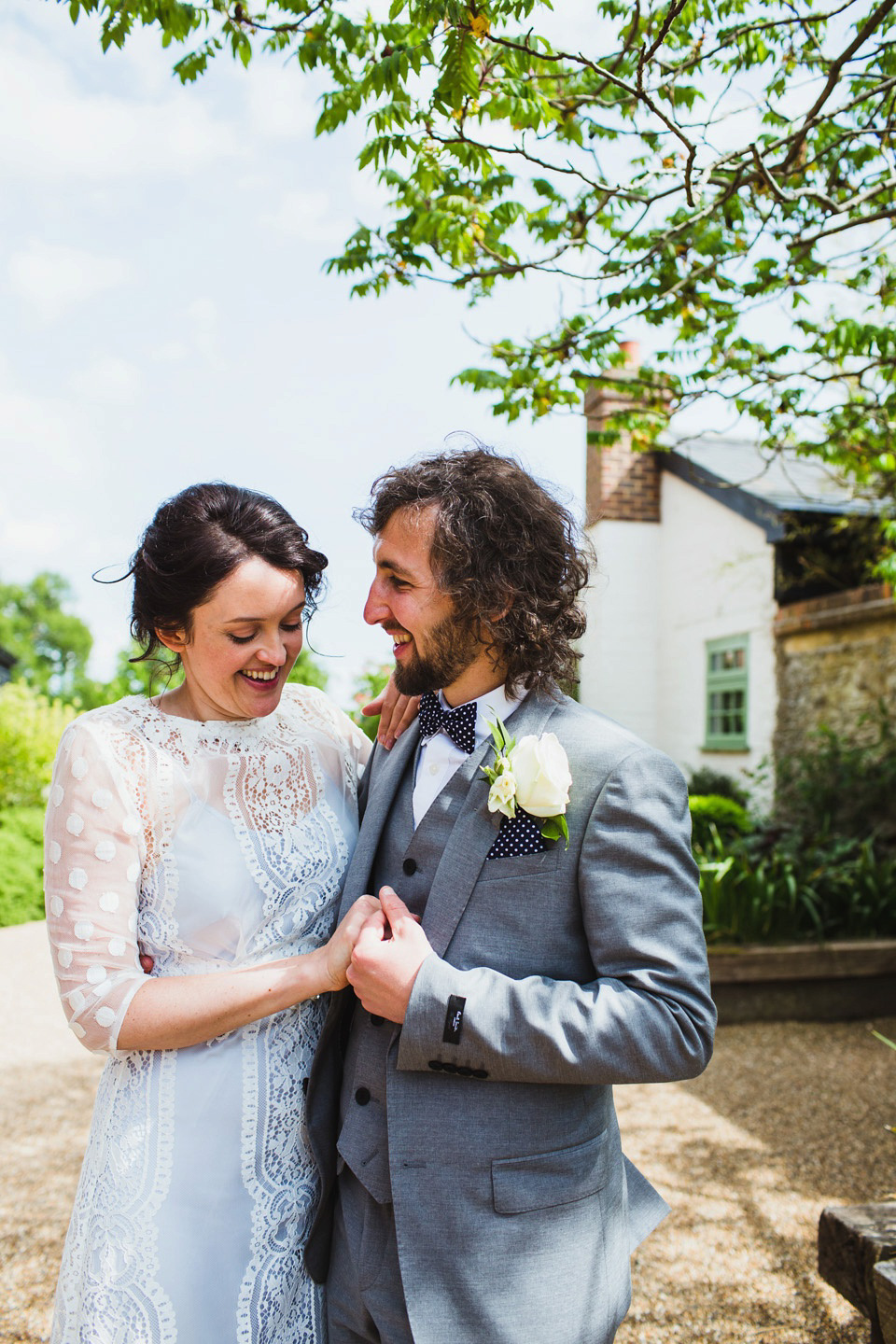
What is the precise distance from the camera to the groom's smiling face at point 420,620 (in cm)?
187

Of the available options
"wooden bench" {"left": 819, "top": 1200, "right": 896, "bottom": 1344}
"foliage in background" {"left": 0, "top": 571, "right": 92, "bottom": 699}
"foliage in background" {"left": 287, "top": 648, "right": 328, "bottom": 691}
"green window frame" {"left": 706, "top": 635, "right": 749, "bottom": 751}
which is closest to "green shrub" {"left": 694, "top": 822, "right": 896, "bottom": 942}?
"green window frame" {"left": 706, "top": 635, "right": 749, "bottom": 751}

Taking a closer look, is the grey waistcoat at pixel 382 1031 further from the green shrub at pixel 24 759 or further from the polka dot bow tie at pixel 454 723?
the green shrub at pixel 24 759

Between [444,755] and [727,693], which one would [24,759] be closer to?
[727,693]

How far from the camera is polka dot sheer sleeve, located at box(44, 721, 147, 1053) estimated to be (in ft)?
5.38

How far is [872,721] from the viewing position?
26.5 ft

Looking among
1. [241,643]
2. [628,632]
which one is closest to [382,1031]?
[241,643]

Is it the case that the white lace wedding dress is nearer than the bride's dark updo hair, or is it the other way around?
the white lace wedding dress

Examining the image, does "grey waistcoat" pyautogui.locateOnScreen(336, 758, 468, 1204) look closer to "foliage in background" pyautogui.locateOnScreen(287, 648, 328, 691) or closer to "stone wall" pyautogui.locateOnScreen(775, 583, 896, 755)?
"stone wall" pyautogui.locateOnScreen(775, 583, 896, 755)

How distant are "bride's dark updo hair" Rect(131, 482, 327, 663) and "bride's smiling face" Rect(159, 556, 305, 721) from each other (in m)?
0.02

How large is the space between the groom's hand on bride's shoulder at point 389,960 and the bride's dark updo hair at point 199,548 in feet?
2.50

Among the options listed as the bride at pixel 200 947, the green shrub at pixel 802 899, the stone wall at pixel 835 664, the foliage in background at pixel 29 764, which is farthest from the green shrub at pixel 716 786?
the bride at pixel 200 947

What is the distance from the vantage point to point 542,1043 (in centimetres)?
149

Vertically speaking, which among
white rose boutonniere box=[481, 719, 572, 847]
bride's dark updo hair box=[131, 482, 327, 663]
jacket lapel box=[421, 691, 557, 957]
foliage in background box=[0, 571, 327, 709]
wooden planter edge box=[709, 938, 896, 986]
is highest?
foliage in background box=[0, 571, 327, 709]

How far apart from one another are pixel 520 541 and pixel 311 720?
0.72 m
